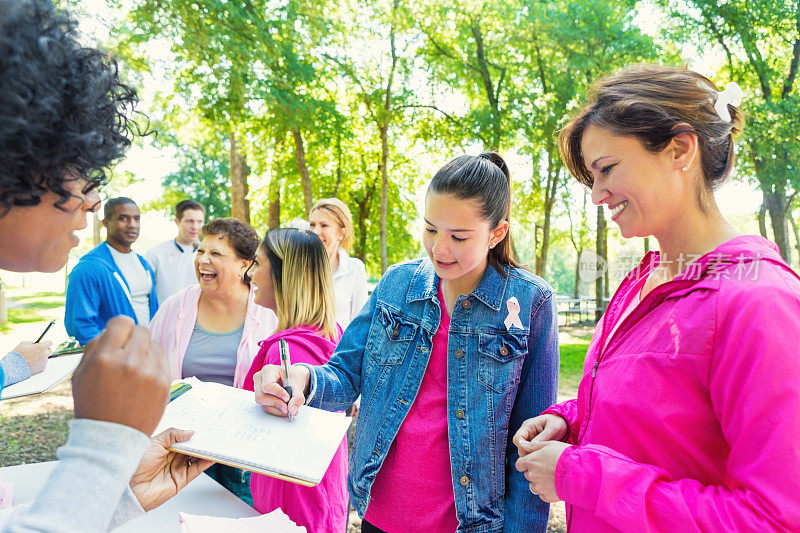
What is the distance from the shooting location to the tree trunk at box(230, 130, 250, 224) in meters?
10.9

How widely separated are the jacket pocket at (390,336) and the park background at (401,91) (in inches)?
142

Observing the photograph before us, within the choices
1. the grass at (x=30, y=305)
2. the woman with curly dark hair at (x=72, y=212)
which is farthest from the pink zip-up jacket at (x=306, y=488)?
the grass at (x=30, y=305)

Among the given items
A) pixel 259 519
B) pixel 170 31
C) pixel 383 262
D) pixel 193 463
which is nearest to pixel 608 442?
pixel 259 519

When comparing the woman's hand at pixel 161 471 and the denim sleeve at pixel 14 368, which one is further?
the denim sleeve at pixel 14 368

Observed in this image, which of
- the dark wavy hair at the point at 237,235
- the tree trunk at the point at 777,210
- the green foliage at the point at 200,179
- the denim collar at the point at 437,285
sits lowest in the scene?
the denim collar at the point at 437,285

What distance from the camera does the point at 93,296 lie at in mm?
4402

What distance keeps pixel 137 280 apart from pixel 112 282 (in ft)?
1.66

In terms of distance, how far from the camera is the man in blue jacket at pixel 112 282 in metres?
4.33

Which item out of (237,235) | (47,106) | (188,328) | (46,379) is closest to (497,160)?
(47,106)

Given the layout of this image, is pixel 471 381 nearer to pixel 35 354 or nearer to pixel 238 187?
pixel 35 354

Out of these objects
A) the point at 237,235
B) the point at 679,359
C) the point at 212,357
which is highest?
the point at 237,235

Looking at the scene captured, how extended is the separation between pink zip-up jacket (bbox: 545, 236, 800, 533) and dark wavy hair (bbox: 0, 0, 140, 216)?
4.02 feet

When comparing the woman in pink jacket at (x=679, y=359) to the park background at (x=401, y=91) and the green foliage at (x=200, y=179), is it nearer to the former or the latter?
the park background at (x=401, y=91)

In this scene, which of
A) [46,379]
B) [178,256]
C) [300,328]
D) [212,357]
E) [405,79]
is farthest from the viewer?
[405,79]
